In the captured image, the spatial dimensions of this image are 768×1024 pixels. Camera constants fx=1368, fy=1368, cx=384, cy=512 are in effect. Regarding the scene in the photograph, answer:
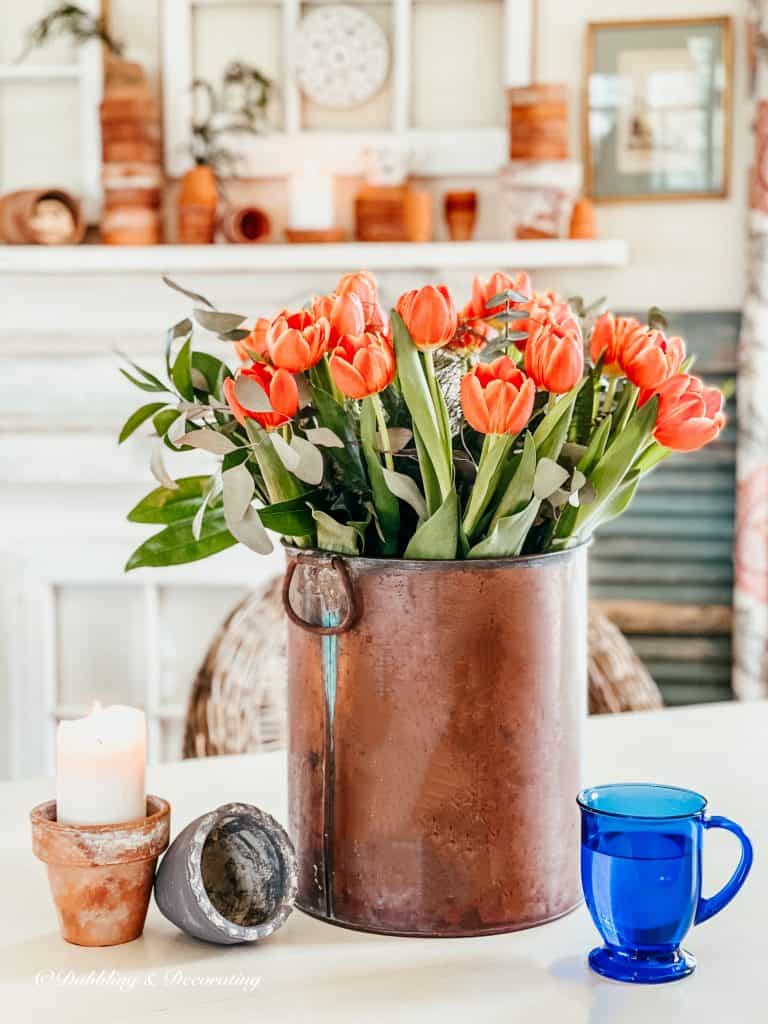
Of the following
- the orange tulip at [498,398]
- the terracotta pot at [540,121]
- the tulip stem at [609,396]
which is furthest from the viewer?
the terracotta pot at [540,121]

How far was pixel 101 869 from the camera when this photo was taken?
84 cm

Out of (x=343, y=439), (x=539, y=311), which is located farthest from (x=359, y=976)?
(x=539, y=311)

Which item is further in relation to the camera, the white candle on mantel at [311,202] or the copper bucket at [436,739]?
the white candle on mantel at [311,202]

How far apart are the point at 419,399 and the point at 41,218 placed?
2.06 metres

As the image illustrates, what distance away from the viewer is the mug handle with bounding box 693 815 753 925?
81cm

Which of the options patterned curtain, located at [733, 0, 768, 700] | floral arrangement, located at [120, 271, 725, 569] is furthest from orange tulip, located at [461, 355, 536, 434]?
patterned curtain, located at [733, 0, 768, 700]

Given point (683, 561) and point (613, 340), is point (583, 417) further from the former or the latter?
point (683, 561)

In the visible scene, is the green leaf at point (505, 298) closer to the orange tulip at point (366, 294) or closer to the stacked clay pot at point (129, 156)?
the orange tulip at point (366, 294)

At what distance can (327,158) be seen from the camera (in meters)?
2.70

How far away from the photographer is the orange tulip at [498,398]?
0.77m

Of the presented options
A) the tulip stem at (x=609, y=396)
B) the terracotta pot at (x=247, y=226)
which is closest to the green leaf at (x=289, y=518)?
the tulip stem at (x=609, y=396)

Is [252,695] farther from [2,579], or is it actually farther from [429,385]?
[2,579]

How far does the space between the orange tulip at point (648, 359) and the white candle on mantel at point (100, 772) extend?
38cm

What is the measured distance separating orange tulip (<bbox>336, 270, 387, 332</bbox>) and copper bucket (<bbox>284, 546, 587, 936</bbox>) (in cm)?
15
